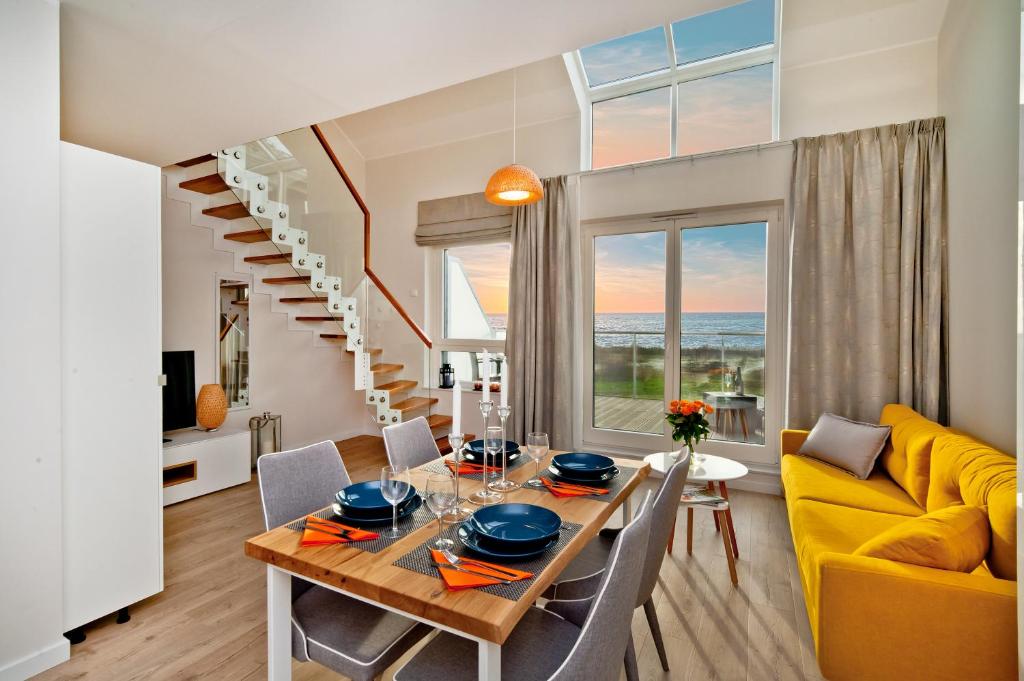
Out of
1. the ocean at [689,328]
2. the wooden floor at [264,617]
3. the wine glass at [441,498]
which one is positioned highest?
the ocean at [689,328]

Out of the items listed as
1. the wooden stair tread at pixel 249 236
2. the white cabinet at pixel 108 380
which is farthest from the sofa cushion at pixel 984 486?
the wooden stair tread at pixel 249 236

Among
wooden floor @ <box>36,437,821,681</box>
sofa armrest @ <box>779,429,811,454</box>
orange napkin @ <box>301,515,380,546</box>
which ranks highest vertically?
orange napkin @ <box>301,515,380,546</box>

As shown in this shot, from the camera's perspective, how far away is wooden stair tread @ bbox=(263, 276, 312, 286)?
4.43m

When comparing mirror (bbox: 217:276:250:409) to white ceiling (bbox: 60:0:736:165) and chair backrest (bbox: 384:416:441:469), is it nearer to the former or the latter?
white ceiling (bbox: 60:0:736:165)

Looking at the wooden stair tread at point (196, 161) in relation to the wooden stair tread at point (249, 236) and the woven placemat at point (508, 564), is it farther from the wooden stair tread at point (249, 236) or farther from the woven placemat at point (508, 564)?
the woven placemat at point (508, 564)

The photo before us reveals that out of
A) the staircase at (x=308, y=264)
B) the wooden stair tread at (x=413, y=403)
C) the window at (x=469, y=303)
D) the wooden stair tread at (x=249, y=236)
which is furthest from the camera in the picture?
the window at (x=469, y=303)

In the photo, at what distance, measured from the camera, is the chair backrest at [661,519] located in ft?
4.96

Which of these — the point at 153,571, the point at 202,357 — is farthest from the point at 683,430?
the point at 202,357

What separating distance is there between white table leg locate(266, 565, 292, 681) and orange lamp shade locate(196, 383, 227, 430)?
9.99ft

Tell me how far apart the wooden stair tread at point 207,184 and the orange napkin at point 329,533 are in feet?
10.9

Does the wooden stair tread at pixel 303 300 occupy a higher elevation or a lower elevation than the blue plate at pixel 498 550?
higher

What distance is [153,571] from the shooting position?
2.24 metres

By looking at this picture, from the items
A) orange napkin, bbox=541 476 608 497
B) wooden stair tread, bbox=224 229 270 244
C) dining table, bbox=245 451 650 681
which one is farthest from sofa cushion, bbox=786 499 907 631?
wooden stair tread, bbox=224 229 270 244

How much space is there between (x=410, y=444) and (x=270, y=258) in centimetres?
283
